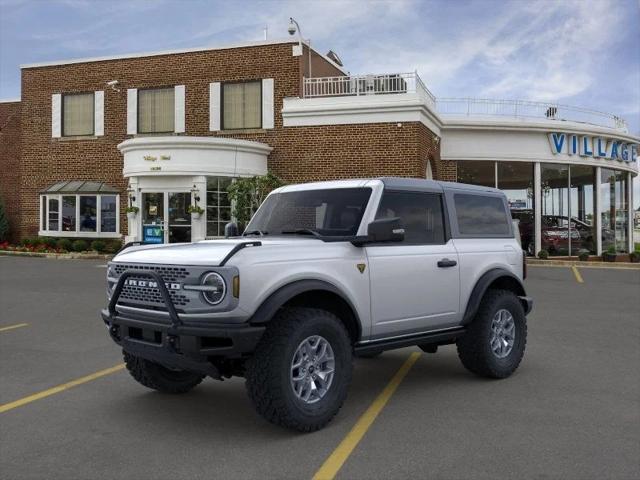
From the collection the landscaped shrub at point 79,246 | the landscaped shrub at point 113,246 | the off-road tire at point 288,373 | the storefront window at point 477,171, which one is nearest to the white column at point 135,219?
the landscaped shrub at point 113,246

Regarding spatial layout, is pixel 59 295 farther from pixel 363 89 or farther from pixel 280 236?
pixel 363 89

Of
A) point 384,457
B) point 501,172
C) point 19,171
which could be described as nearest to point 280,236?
point 384,457

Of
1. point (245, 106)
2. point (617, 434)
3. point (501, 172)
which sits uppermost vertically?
point (245, 106)

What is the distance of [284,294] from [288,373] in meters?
0.55

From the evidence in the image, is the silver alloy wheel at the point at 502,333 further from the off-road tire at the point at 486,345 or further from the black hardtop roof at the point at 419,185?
the black hardtop roof at the point at 419,185

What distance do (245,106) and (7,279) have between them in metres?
11.0

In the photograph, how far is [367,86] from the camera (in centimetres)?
2180

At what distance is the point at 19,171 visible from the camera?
27.8 metres

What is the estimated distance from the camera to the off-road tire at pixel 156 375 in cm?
541

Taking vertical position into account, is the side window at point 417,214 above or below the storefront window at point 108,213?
below

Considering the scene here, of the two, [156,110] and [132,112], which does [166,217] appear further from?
[132,112]

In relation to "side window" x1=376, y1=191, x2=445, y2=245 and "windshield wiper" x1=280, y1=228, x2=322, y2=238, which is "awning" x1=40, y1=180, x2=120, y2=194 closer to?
"windshield wiper" x1=280, y1=228, x2=322, y2=238

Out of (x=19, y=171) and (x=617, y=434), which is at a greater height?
(x=19, y=171)

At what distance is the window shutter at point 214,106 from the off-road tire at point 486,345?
1885cm
